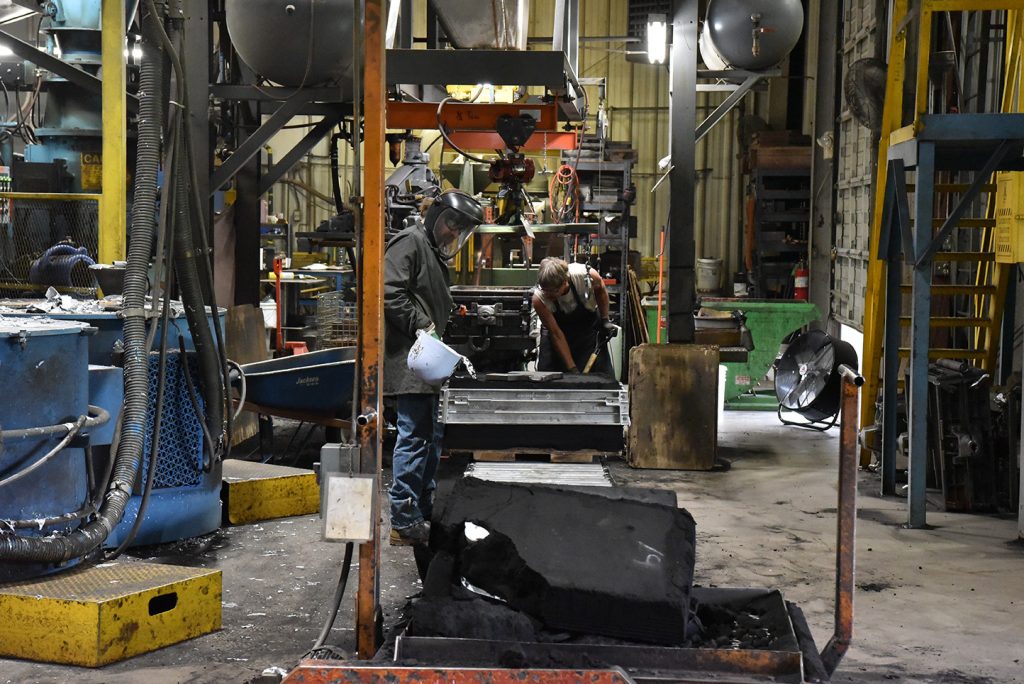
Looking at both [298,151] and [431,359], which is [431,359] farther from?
[298,151]

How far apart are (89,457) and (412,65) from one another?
2.65 metres

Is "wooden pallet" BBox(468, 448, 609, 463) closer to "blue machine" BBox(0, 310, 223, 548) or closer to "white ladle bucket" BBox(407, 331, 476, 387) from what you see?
"blue machine" BBox(0, 310, 223, 548)

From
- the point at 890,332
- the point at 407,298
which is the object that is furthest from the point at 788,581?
the point at 890,332

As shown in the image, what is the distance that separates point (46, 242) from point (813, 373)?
6.57m

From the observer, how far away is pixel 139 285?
5.66 m

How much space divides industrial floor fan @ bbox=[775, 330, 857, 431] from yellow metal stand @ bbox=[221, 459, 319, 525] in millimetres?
4677

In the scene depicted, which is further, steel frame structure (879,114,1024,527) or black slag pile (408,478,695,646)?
steel frame structure (879,114,1024,527)

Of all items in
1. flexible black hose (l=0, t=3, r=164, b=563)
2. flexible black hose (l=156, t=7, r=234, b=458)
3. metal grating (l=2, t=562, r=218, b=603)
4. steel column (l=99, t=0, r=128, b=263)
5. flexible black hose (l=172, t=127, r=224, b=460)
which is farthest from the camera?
steel column (l=99, t=0, r=128, b=263)

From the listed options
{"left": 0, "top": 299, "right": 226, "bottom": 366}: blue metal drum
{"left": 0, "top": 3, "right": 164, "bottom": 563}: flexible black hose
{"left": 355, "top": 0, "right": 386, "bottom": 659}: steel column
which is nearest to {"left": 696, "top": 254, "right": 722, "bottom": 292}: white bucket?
{"left": 0, "top": 299, "right": 226, "bottom": 366}: blue metal drum

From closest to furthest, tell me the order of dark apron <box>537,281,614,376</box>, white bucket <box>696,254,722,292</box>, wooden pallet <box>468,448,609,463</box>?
wooden pallet <box>468,448,609,463</box> → dark apron <box>537,281,614,376</box> → white bucket <box>696,254,722,292</box>

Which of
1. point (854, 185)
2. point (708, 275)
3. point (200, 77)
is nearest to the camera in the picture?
point (200, 77)

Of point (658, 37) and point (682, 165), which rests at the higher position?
point (658, 37)

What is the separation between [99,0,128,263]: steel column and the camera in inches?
351

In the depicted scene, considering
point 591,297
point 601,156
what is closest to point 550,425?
point 591,297
